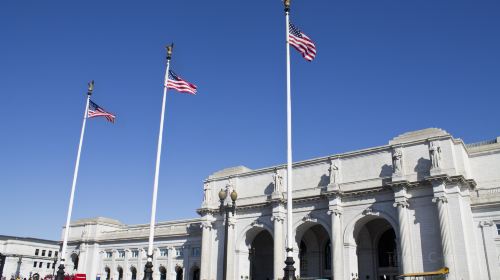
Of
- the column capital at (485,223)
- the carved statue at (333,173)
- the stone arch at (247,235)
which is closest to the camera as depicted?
the column capital at (485,223)

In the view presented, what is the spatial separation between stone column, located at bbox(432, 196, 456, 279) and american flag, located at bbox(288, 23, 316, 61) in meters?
20.3

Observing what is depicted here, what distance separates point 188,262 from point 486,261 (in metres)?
Result: 38.1

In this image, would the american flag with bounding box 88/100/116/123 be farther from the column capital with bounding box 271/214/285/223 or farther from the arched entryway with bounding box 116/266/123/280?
the arched entryway with bounding box 116/266/123/280

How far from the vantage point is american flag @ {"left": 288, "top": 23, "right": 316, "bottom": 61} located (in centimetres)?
3023

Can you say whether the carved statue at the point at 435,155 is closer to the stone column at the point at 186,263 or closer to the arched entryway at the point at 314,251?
the arched entryway at the point at 314,251

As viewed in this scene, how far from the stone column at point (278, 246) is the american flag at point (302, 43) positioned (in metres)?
25.5

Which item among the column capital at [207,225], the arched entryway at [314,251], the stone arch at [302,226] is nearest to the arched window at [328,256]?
the arched entryway at [314,251]

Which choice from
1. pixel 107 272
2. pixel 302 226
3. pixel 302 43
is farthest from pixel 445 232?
pixel 107 272

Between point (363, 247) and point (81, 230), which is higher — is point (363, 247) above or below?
below

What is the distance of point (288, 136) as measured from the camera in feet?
95.8

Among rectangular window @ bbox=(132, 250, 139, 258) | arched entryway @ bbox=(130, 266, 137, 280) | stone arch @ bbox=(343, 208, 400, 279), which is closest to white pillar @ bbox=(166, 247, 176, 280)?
rectangular window @ bbox=(132, 250, 139, 258)

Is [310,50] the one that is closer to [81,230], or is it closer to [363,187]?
[363,187]

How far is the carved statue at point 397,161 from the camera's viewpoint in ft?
149

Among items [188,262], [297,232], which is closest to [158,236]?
[188,262]
